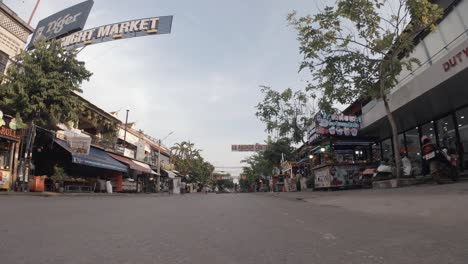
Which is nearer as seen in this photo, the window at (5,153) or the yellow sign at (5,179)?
the yellow sign at (5,179)

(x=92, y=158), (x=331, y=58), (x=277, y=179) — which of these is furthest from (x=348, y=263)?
(x=277, y=179)

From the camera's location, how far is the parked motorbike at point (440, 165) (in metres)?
10.8

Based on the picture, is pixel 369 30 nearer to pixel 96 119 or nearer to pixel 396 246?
pixel 396 246

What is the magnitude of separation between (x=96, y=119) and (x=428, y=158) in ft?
78.6

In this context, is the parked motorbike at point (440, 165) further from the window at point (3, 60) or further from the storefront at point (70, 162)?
the window at point (3, 60)

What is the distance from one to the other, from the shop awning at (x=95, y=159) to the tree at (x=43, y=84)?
3.22 meters

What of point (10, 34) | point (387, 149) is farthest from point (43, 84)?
point (387, 149)

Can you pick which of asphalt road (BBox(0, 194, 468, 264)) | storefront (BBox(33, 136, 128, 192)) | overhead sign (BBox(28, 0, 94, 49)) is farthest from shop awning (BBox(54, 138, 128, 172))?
asphalt road (BBox(0, 194, 468, 264))

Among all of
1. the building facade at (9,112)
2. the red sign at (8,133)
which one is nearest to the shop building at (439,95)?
the building facade at (9,112)

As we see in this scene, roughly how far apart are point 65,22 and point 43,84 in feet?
41.9

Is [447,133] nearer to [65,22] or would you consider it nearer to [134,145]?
[65,22]

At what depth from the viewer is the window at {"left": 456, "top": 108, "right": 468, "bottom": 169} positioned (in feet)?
47.1

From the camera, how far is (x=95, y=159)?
24312 mm

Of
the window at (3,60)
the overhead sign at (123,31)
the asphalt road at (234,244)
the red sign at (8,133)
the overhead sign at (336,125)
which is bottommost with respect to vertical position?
the asphalt road at (234,244)
